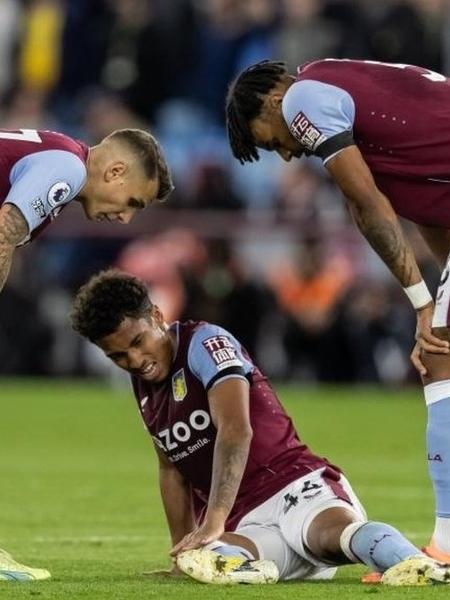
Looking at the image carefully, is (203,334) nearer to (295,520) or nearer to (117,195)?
(117,195)

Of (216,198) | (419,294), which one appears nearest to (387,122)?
(419,294)

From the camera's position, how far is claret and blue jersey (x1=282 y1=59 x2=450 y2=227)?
25.2ft

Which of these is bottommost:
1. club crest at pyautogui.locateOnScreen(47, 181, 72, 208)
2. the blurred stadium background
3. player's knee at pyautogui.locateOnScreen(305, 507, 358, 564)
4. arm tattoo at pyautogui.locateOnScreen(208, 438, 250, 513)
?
the blurred stadium background

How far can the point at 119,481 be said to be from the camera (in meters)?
13.3

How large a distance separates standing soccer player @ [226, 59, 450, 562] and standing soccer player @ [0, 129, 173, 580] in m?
0.43

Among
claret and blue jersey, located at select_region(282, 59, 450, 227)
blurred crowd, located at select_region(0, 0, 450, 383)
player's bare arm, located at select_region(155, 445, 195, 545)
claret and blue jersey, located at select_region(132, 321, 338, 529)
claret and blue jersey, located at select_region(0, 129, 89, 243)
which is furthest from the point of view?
blurred crowd, located at select_region(0, 0, 450, 383)

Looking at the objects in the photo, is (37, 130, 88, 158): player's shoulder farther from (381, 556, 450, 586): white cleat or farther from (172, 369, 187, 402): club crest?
(381, 556, 450, 586): white cleat

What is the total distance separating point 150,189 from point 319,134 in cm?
83

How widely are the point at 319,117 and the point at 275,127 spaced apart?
286 millimetres

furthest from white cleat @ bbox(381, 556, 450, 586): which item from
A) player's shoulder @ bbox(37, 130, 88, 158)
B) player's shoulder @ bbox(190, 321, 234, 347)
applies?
player's shoulder @ bbox(37, 130, 88, 158)

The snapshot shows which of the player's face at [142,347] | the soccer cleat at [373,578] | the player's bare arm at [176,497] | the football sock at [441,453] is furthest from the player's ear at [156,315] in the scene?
the soccer cleat at [373,578]

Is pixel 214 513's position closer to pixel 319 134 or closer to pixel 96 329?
pixel 96 329

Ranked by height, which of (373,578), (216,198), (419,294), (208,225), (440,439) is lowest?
(208,225)

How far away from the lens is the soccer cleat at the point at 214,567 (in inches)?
292
